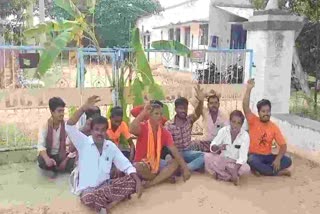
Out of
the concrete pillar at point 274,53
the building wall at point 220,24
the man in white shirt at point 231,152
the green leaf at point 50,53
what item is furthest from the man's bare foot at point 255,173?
the building wall at point 220,24

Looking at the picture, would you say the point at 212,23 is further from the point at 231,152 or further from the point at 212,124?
the point at 231,152

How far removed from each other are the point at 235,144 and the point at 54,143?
217 centimetres

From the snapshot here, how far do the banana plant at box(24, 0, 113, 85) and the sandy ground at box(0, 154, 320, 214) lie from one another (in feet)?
4.36

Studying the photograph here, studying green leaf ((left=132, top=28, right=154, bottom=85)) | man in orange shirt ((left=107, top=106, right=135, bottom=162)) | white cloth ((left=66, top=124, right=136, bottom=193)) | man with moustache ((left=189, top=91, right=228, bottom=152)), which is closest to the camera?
white cloth ((left=66, top=124, right=136, bottom=193))

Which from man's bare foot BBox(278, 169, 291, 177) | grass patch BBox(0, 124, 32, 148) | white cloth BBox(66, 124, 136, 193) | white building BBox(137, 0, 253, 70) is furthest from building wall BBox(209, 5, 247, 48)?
white cloth BBox(66, 124, 136, 193)

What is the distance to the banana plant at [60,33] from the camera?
4883 mm

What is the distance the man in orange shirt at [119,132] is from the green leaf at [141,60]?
2.14 feet

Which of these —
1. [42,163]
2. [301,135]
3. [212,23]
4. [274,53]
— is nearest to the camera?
[42,163]

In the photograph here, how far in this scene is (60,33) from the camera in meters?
5.35

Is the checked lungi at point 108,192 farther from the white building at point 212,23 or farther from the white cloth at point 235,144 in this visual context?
the white building at point 212,23

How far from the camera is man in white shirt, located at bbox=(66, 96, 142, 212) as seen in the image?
159 inches

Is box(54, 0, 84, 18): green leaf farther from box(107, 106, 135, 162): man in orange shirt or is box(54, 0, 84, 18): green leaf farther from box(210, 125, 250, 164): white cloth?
box(210, 125, 250, 164): white cloth

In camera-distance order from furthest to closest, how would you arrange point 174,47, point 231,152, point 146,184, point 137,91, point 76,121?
point 174,47, point 137,91, point 231,152, point 146,184, point 76,121

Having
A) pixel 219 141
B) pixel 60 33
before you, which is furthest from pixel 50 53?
pixel 219 141
